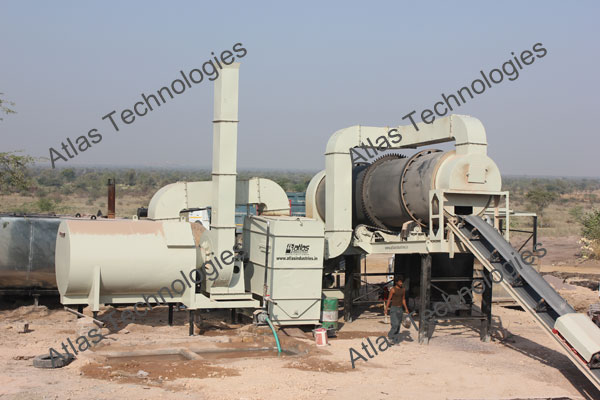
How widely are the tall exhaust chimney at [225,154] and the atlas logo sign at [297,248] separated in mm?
1359

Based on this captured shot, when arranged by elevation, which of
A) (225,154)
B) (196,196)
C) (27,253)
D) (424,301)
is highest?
(225,154)

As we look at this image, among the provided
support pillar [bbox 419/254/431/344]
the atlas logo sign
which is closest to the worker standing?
support pillar [bbox 419/254/431/344]

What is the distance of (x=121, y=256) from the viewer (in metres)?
15.5

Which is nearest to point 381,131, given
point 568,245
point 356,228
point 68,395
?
point 356,228

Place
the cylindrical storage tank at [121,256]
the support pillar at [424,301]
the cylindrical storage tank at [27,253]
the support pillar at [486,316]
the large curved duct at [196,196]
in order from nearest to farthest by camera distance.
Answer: the cylindrical storage tank at [121,256]
the support pillar at [424,301]
the support pillar at [486,316]
the cylindrical storage tank at [27,253]
the large curved duct at [196,196]

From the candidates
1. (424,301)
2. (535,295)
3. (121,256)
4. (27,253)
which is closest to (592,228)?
(424,301)

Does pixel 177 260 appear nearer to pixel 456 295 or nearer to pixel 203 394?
pixel 203 394

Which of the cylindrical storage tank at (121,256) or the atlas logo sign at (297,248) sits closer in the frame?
the cylindrical storage tank at (121,256)

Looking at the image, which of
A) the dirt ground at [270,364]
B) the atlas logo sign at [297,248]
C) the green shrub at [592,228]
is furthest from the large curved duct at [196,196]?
the green shrub at [592,228]

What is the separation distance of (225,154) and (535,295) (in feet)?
24.2

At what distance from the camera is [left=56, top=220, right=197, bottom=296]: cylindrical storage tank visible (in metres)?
15.3

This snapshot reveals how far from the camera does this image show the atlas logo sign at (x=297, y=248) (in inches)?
649

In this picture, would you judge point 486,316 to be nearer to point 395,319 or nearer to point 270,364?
point 395,319

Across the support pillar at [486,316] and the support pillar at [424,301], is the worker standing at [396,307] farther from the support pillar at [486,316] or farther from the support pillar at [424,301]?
the support pillar at [486,316]
